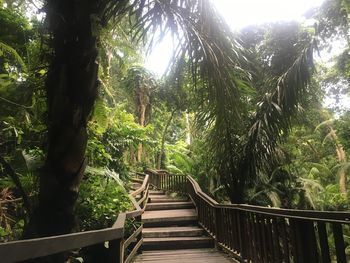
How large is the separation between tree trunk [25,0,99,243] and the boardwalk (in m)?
3.23

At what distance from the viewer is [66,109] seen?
9.48 feet

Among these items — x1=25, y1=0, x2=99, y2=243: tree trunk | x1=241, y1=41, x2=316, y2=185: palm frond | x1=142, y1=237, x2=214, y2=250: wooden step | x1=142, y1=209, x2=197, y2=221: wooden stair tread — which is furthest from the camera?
x1=142, y1=209, x2=197, y2=221: wooden stair tread

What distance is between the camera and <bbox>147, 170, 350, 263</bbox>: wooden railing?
103 inches

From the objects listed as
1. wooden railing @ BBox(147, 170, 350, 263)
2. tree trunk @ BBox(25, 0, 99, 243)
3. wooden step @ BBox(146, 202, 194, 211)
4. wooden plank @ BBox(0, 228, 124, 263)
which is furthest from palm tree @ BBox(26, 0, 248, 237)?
wooden step @ BBox(146, 202, 194, 211)

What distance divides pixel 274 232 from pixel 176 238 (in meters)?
4.00

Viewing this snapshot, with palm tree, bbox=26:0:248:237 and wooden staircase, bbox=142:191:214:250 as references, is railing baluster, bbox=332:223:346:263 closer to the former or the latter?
palm tree, bbox=26:0:248:237

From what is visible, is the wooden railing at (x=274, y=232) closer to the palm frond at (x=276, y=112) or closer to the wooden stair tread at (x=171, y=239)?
the wooden stair tread at (x=171, y=239)

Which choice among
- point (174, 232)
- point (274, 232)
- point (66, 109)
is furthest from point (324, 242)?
point (174, 232)

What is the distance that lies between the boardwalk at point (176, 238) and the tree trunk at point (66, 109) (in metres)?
3.23

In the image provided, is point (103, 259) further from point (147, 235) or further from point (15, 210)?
point (147, 235)

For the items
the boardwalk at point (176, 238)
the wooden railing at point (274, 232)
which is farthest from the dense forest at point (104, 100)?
the boardwalk at point (176, 238)

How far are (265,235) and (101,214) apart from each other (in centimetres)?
231

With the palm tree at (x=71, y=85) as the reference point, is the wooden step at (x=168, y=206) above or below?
below

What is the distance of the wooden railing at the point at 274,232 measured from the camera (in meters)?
2.62
